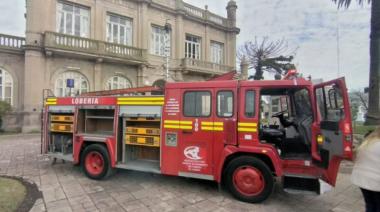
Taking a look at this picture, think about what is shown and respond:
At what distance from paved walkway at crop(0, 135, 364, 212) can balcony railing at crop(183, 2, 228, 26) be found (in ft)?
73.7

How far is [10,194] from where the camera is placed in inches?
208

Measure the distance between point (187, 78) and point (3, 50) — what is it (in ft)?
49.6

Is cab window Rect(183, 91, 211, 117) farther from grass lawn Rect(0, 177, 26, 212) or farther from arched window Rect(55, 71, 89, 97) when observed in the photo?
arched window Rect(55, 71, 89, 97)

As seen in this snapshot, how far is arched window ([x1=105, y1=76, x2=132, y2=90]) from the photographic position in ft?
68.7

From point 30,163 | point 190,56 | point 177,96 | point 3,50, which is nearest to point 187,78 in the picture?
point 190,56

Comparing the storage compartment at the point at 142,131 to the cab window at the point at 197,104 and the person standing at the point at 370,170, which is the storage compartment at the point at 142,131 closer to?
the cab window at the point at 197,104

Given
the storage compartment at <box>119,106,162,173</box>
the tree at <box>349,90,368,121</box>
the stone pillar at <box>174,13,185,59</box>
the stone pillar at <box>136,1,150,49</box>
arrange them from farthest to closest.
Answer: the stone pillar at <box>174,13,185,59</box>, the stone pillar at <box>136,1,150,49</box>, the tree at <box>349,90,368,121</box>, the storage compartment at <box>119,106,162,173</box>

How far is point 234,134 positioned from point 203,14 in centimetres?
2495

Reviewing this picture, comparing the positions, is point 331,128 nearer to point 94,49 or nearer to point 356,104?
point 356,104

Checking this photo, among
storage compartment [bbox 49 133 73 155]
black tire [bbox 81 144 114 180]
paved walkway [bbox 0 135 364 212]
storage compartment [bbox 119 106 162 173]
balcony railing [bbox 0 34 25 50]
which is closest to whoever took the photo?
paved walkway [bbox 0 135 364 212]

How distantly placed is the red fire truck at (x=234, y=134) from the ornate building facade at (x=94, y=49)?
32.3 ft

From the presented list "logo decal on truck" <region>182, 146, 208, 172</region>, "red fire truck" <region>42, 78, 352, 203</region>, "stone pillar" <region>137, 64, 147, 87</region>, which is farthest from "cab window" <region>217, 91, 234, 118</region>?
"stone pillar" <region>137, 64, 147, 87</region>

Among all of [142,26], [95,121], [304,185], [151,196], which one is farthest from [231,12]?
[151,196]

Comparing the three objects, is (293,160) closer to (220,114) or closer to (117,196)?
(220,114)
